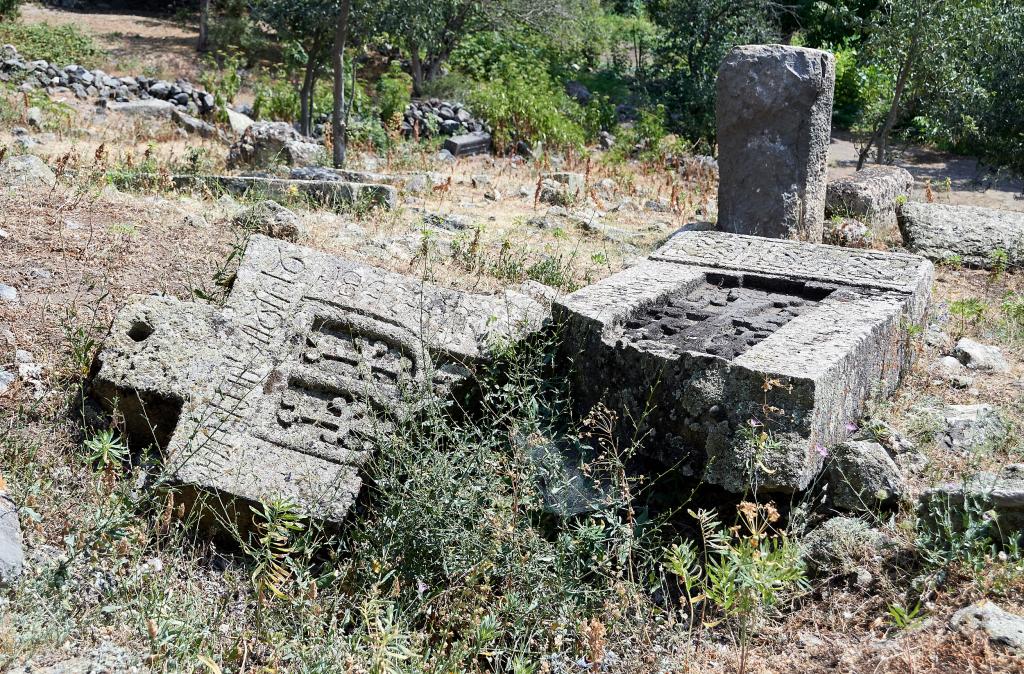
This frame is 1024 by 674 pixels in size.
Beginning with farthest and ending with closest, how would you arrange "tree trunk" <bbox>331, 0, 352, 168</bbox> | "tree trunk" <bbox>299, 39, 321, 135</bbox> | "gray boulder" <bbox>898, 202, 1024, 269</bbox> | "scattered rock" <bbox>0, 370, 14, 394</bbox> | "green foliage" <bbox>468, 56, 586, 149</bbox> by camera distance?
"green foliage" <bbox>468, 56, 586, 149</bbox>
"tree trunk" <bbox>299, 39, 321, 135</bbox>
"tree trunk" <bbox>331, 0, 352, 168</bbox>
"gray boulder" <bbox>898, 202, 1024, 269</bbox>
"scattered rock" <bbox>0, 370, 14, 394</bbox>

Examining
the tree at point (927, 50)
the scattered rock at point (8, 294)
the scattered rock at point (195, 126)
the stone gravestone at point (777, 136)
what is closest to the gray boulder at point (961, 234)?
the stone gravestone at point (777, 136)

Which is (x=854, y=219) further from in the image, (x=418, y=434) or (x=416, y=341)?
(x=418, y=434)

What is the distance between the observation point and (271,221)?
610 cm

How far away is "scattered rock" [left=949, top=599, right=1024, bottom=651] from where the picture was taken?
319cm

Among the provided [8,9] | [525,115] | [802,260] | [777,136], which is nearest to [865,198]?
[777,136]

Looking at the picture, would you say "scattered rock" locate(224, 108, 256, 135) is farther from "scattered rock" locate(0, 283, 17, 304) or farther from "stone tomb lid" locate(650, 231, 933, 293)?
"stone tomb lid" locate(650, 231, 933, 293)

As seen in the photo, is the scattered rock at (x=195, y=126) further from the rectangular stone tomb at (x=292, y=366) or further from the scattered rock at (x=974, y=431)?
the scattered rock at (x=974, y=431)

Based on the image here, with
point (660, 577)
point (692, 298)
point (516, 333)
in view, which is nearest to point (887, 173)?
point (692, 298)

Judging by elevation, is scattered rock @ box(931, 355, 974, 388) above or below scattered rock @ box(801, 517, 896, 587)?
above

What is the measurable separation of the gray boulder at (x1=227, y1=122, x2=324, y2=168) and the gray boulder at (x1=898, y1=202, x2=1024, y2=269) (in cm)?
538

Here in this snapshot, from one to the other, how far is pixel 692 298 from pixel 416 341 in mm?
1617

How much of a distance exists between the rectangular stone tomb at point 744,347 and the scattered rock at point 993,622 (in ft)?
2.46

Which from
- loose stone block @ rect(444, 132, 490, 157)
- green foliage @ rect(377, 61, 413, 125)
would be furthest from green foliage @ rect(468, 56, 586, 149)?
→ green foliage @ rect(377, 61, 413, 125)

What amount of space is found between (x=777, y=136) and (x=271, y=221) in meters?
3.83
